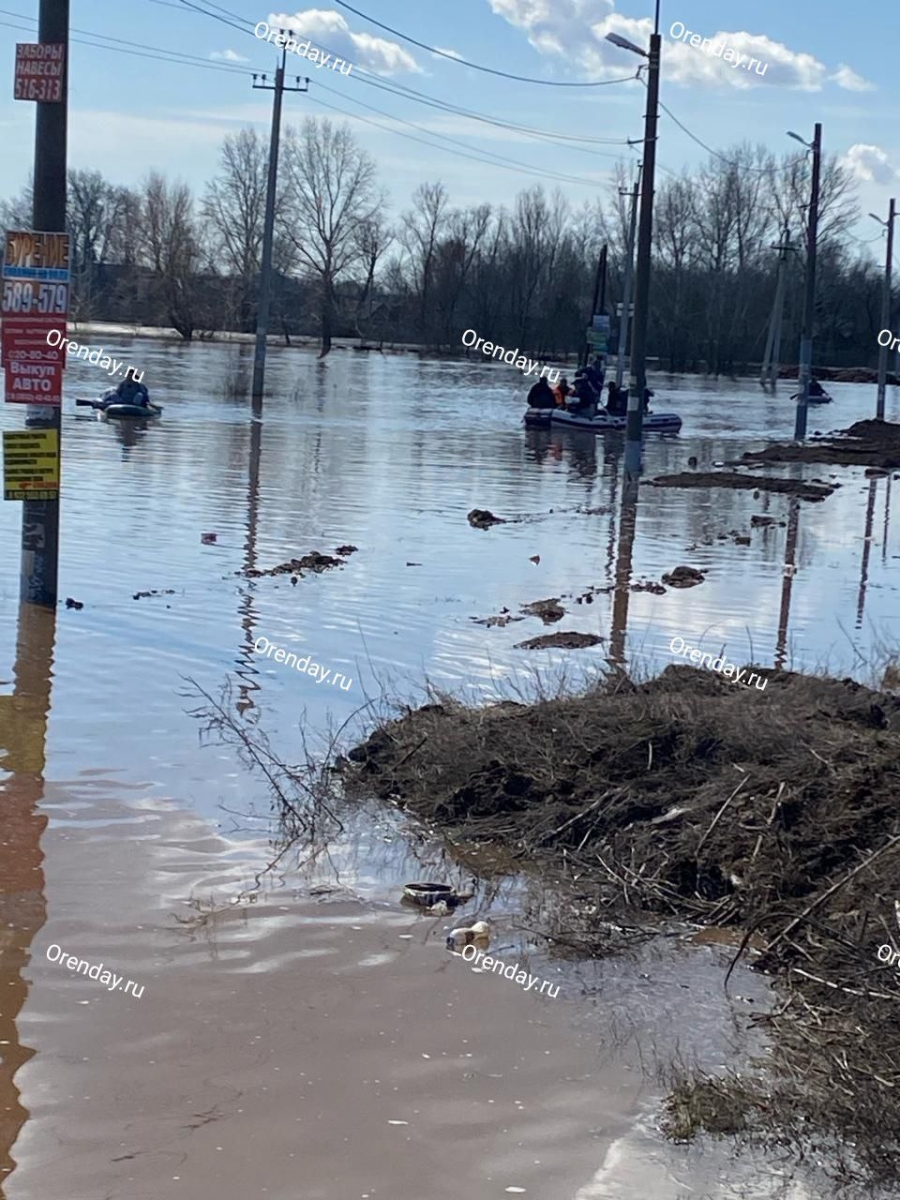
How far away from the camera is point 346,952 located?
6.29 meters

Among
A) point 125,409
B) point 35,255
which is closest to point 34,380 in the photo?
point 35,255

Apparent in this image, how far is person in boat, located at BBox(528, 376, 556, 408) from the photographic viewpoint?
148 feet

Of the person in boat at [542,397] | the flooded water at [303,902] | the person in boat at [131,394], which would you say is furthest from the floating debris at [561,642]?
the person in boat at [542,397]

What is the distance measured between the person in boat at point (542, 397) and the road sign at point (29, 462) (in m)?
33.6

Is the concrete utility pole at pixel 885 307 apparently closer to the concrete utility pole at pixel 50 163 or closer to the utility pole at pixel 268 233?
the utility pole at pixel 268 233

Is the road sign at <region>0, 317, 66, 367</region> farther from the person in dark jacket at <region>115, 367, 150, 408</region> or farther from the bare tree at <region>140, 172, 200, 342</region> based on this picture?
the bare tree at <region>140, 172, 200, 342</region>

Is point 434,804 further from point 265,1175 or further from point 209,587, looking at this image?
point 209,587

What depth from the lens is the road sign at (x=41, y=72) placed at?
38.8 ft

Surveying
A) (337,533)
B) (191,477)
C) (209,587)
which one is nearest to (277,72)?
(191,477)

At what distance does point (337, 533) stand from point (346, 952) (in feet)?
42.9

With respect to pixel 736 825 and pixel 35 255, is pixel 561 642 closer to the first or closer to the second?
pixel 35 255

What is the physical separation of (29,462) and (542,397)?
34009mm

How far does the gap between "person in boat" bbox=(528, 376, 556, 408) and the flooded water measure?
24753mm

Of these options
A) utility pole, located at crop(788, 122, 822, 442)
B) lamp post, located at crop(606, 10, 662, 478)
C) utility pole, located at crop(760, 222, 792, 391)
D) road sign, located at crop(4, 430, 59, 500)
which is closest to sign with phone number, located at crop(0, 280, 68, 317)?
road sign, located at crop(4, 430, 59, 500)
